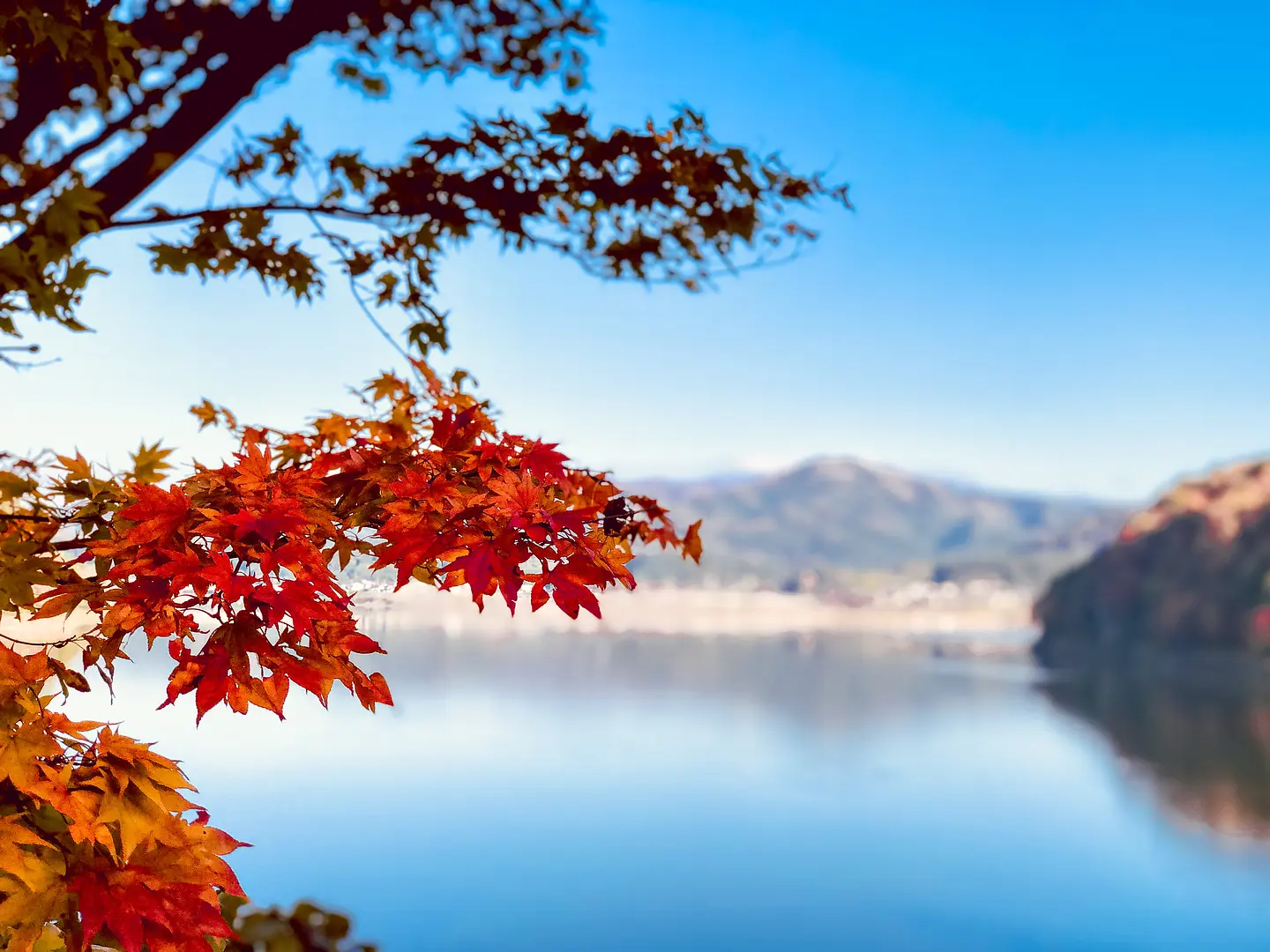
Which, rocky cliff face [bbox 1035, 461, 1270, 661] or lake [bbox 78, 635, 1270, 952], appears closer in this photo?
lake [bbox 78, 635, 1270, 952]

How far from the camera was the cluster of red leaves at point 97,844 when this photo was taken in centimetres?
103

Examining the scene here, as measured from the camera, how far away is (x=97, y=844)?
1127 millimetres

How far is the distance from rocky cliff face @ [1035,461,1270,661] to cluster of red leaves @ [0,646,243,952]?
29020mm

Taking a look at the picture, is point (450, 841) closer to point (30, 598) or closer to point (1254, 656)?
point (30, 598)

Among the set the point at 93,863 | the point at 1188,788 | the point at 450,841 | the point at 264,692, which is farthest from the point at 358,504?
the point at 1188,788

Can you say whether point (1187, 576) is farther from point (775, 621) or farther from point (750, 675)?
point (775, 621)

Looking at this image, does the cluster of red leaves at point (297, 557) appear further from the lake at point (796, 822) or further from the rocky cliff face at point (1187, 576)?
the rocky cliff face at point (1187, 576)

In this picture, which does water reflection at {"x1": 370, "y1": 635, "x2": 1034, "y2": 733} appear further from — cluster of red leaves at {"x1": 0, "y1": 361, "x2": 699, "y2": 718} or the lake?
cluster of red leaves at {"x1": 0, "y1": 361, "x2": 699, "y2": 718}

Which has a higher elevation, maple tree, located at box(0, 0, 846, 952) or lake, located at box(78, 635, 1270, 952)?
maple tree, located at box(0, 0, 846, 952)

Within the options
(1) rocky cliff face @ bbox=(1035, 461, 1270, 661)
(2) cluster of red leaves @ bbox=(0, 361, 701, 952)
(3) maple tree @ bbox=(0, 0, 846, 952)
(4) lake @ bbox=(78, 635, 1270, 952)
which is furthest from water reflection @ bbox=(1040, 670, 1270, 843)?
(2) cluster of red leaves @ bbox=(0, 361, 701, 952)

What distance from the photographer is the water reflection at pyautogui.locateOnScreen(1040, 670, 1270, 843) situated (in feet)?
50.2

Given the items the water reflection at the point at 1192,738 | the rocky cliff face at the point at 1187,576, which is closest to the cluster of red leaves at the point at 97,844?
the water reflection at the point at 1192,738

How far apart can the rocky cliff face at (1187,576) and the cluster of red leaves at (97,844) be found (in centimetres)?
2902

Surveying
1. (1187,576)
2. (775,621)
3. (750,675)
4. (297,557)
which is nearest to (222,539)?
(297,557)
